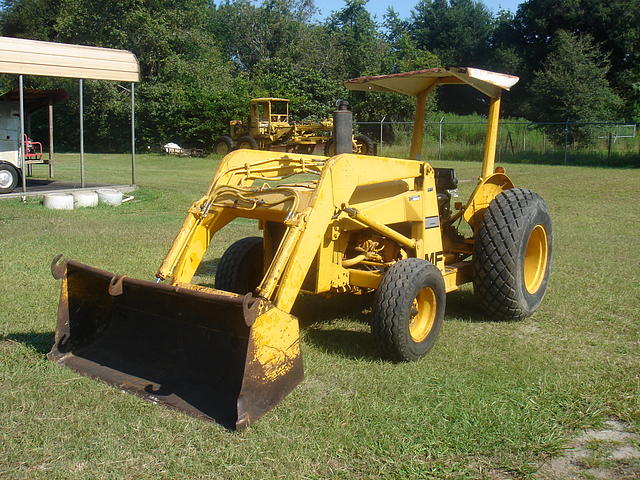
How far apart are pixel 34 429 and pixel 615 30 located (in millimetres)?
49676

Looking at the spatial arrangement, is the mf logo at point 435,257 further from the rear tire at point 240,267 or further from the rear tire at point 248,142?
the rear tire at point 248,142

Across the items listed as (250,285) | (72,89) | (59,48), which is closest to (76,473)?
(250,285)

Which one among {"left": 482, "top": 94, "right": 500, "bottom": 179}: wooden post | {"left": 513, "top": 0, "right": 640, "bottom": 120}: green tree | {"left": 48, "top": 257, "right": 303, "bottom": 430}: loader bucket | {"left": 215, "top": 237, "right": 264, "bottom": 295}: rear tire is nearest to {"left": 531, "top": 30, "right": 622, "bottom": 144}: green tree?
{"left": 513, "top": 0, "right": 640, "bottom": 120}: green tree

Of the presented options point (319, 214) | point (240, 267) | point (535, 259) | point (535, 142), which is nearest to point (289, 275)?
point (319, 214)

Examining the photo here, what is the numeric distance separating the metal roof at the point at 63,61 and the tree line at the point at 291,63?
65.6 ft

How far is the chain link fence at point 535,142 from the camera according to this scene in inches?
1223

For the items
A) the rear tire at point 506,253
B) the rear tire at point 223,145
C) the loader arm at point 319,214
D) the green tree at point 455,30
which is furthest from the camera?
the green tree at point 455,30

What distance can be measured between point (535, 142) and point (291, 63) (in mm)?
17364

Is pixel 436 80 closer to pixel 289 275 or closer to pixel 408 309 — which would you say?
pixel 408 309

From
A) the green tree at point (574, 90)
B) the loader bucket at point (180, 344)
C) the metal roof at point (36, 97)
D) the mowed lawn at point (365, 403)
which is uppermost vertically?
the green tree at point (574, 90)

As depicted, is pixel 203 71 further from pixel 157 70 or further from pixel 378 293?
pixel 378 293

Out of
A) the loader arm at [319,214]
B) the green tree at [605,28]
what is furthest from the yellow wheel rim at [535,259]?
the green tree at [605,28]

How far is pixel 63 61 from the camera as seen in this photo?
611 inches

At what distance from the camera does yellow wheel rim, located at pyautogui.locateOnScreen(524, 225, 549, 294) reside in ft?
22.7
